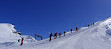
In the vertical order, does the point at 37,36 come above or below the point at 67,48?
above

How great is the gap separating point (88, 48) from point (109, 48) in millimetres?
2164

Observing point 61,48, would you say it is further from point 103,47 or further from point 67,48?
point 103,47

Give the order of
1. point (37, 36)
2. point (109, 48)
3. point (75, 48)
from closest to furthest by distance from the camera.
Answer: point (109, 48) < point (75, 48) < point (37, 36)

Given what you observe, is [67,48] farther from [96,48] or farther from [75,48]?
[96,48]

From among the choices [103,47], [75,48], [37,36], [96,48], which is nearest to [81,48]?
[75,48]

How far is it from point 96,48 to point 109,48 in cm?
132

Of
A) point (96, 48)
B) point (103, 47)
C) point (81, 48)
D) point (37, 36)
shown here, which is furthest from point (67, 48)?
point (37, 36)

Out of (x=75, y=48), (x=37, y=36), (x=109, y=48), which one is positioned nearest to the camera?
(x=109, y=48)

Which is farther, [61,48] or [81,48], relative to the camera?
[61,48]

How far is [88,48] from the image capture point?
11.9m

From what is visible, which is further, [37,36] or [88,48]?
[37,36]

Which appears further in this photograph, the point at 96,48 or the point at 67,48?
the point at 67,48

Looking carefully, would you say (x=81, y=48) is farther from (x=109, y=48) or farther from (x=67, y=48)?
(x=109, y=48)

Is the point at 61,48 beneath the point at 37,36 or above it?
beneath
